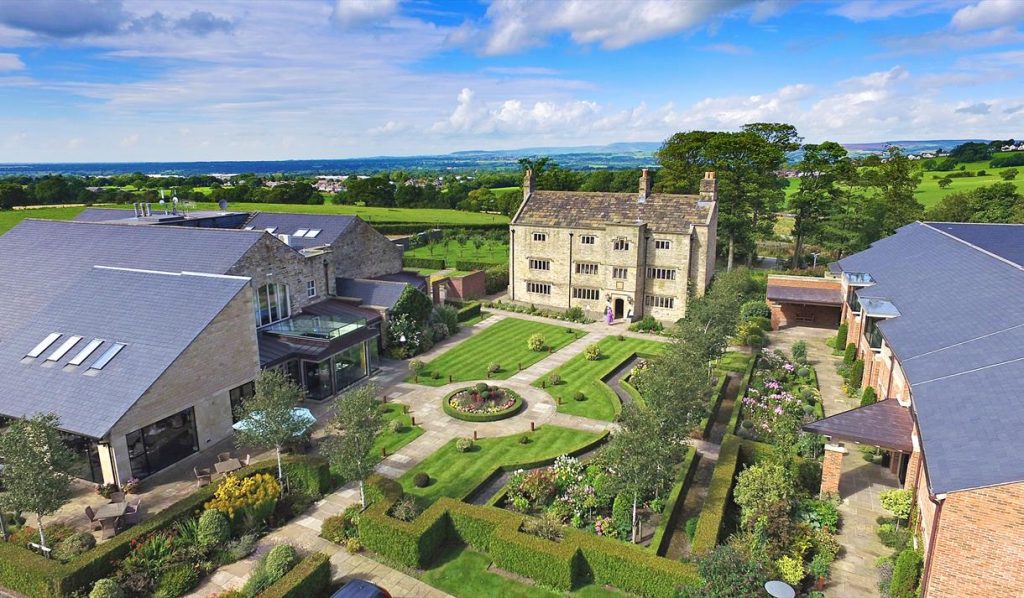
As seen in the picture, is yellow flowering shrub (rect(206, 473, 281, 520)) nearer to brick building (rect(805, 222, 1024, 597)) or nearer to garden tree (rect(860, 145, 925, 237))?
brick building (rect(805, 222, 1024, 597))

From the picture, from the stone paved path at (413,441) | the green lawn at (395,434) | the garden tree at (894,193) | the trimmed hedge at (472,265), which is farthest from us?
the trimmed hedge at (472,265)

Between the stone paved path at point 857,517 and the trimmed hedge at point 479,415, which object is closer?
A: the stone paved path at point 857,517

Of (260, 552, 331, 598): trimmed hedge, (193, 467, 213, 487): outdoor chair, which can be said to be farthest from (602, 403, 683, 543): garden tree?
(193, 467, 213, 487): outdoor chair

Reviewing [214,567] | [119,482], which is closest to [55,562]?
[214,567]

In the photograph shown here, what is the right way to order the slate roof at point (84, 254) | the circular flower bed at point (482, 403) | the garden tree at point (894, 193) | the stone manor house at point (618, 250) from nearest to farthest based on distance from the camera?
the circular flower bed at point (482, 403), the slate roof at point (84, 254), the stone manor house at point (618, 250), the garden tree at point (894, 193)

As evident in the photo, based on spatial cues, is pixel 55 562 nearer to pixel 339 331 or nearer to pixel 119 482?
pixel 119 482

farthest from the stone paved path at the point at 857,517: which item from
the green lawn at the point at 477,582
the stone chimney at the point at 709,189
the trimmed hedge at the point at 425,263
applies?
the trimmed hedge at the point at 425,263

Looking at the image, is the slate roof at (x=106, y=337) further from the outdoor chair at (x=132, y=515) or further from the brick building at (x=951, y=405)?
the brick building at (x=951, y=405)
